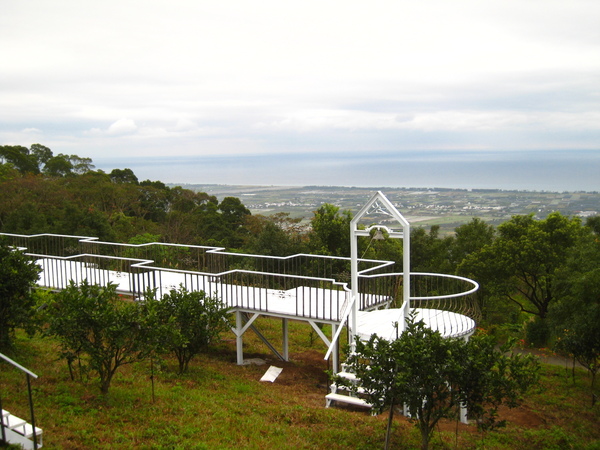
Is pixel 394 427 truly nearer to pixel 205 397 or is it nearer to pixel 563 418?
pixel 205 397

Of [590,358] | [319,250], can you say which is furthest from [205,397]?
[319,250]

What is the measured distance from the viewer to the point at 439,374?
19.3ft

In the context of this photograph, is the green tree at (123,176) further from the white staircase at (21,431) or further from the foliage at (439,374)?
the foliage at (439,374)

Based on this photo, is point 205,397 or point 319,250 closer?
point 205,397

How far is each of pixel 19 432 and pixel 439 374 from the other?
462 cm

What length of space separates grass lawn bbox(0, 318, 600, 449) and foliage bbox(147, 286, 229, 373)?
522 mm

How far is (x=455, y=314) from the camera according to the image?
31.4ft

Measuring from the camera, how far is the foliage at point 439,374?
5875mm

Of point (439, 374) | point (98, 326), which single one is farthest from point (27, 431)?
point (439, 374)

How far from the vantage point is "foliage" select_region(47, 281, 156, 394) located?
7.05 metres

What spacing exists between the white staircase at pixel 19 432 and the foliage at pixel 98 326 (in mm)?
1405

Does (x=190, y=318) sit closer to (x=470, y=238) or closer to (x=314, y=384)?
(x=314, y=384)

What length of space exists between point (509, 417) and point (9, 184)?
26250 mm

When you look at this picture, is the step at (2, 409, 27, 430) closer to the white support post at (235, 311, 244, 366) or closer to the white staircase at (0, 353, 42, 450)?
the white staircase at (0, 353, 42, 450)
